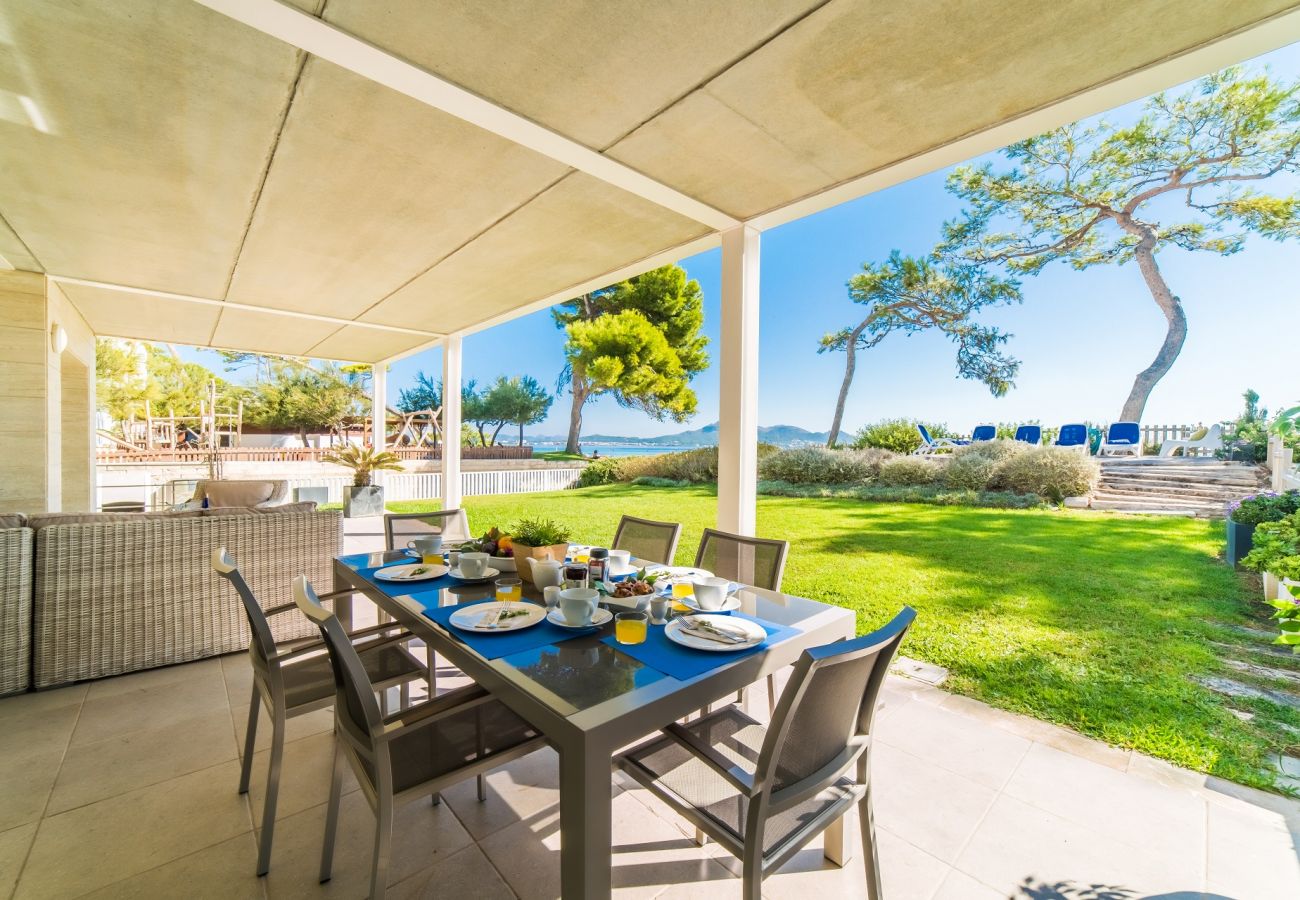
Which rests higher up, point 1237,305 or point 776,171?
point 1237,305

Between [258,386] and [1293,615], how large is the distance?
80.6 feet

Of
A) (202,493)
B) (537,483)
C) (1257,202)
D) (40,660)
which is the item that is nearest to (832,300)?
(1257,202)

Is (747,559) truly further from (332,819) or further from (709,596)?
(332,819)

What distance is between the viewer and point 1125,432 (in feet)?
27.5

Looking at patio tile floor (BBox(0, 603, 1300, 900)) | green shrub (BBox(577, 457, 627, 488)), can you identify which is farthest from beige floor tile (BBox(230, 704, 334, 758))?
green shrub (BBox(577, 457, 627, 488))

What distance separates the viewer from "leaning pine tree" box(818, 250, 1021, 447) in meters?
10.4

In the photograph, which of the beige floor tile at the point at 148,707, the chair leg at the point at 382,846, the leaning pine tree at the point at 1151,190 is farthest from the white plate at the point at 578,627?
the leaning pine tree at the point at 1151,190

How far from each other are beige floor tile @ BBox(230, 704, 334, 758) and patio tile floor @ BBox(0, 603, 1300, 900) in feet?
A: 0.06

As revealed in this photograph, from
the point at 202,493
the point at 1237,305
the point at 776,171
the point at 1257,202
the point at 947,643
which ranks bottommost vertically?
the point at 947,643

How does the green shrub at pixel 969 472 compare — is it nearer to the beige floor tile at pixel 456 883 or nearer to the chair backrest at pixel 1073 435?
the chair backrest at pixel 1073 435

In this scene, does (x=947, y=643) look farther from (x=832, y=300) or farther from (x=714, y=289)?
(x=714, y=289)

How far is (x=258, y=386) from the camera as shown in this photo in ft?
63.8

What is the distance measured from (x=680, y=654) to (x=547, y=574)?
0.65 m

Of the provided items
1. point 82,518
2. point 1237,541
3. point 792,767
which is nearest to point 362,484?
point 82,518
